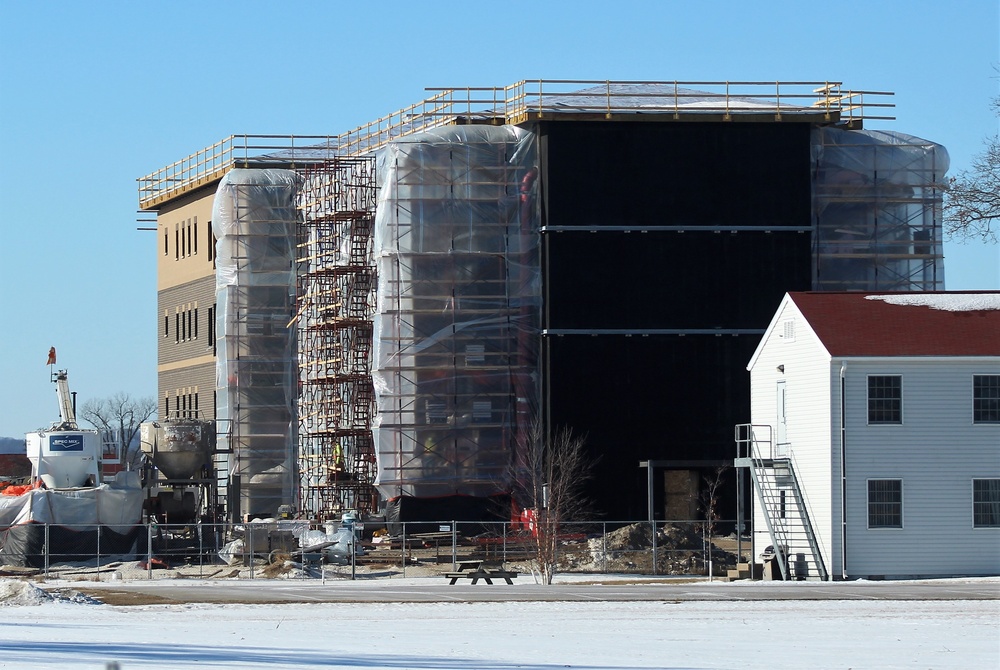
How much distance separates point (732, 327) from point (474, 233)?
10.1m

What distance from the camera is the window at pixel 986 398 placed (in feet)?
158

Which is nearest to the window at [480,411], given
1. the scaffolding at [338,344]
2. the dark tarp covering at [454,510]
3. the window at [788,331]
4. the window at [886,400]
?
the dark tarp covering at [454,510]

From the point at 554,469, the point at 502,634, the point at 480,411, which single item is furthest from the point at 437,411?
the point at 502,634

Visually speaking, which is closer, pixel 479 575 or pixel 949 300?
pixel 479 575

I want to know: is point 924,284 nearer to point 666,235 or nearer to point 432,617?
point 666,235

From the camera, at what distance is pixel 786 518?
50281mm

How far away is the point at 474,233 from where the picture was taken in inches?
2589

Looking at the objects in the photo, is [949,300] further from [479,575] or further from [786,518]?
[479,575]

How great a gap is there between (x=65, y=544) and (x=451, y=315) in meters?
15.6

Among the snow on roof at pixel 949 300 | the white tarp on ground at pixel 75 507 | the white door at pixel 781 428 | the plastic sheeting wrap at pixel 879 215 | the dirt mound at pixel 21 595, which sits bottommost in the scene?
the dirt mound at pixel 21 595

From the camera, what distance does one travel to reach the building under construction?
65312 millimetres

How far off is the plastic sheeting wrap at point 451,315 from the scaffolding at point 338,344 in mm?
4241

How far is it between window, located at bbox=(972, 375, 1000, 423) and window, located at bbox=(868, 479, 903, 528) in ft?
9.12

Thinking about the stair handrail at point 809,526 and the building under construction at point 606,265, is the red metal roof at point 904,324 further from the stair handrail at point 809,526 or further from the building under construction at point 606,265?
the building under construction at point 606,265
